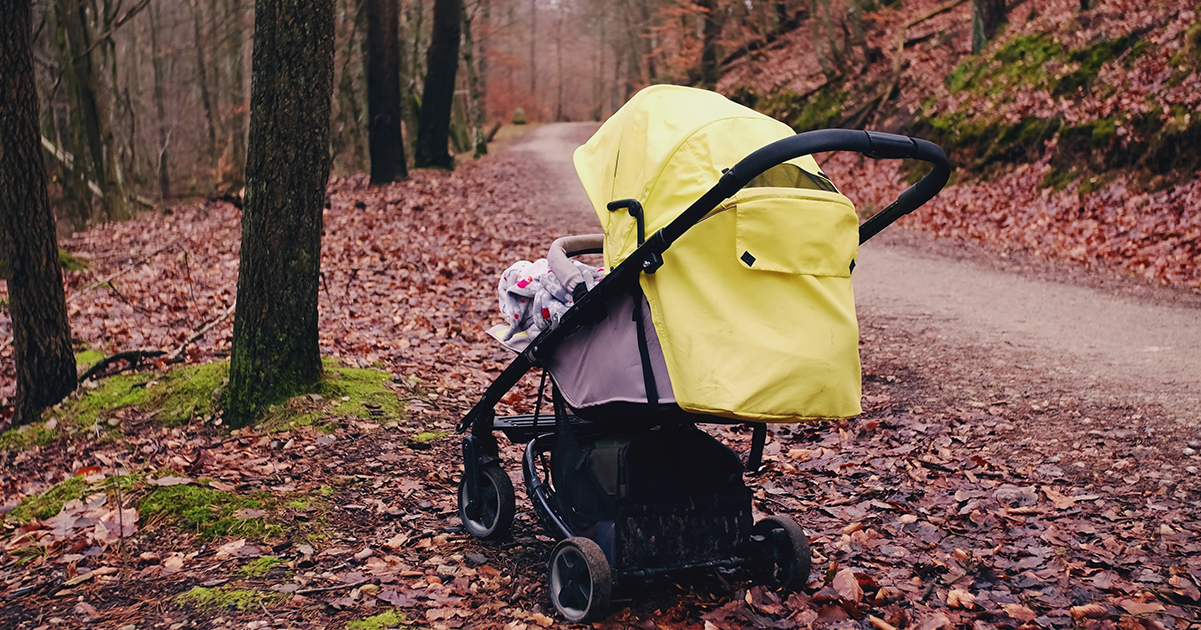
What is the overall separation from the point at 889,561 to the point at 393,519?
2363 millimetres

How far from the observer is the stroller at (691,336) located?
2848 millimetres

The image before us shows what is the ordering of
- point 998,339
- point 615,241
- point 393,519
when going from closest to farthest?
point 615,241
point 393,519
point 998,339

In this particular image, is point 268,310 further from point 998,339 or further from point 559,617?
point 998,339

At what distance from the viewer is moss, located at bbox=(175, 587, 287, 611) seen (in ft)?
10.9

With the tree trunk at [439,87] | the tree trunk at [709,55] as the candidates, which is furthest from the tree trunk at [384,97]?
the tree trunk at [709,55]

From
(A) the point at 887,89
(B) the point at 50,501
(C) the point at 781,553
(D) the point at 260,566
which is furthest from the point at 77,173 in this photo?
(C) the point at 781,553

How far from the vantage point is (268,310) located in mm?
5199

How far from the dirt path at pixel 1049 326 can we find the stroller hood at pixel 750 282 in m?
3.51

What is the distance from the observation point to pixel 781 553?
3479mm

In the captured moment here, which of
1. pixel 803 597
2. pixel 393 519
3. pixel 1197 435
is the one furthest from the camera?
pixel 1197 435

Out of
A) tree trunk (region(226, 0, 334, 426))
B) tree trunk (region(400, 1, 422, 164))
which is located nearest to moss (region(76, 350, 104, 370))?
tree trunk (region(226, 0, 334, 426))

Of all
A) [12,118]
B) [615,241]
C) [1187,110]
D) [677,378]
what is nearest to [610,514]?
[677,378]

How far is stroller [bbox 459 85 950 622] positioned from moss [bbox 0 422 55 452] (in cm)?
390

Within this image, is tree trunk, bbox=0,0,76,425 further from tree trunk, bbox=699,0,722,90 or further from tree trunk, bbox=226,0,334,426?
tree trunk, bbox=699,0,722,90
